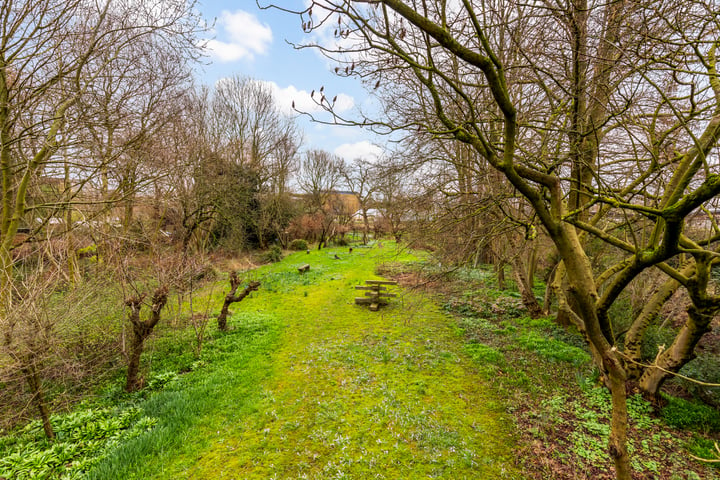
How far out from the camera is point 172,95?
735cm

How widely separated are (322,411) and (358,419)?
0.64 metres

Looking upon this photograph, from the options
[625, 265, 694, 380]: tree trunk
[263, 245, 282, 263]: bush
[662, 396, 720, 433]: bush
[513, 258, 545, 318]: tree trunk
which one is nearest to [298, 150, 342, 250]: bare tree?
[263, 245, 282, 263]: bush

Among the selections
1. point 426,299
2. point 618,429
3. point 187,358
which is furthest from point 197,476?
point 426,299

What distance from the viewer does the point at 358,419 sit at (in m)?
4.61

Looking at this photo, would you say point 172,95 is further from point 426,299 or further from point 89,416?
point 426,299

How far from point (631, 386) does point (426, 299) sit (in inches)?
257

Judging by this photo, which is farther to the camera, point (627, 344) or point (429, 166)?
point (429, 166)

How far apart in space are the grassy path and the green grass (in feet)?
0.06

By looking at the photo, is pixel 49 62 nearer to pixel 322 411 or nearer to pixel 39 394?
pixel 39 394

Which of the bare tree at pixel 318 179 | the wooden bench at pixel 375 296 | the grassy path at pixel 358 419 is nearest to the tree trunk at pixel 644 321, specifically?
the grassy path at pixel 358 419

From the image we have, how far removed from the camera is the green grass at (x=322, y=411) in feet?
12.3

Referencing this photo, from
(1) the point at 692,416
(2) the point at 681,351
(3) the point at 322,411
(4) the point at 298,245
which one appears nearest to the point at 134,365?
(3) the point at 322,411

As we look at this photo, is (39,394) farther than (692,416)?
No

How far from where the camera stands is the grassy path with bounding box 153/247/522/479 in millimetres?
3742
